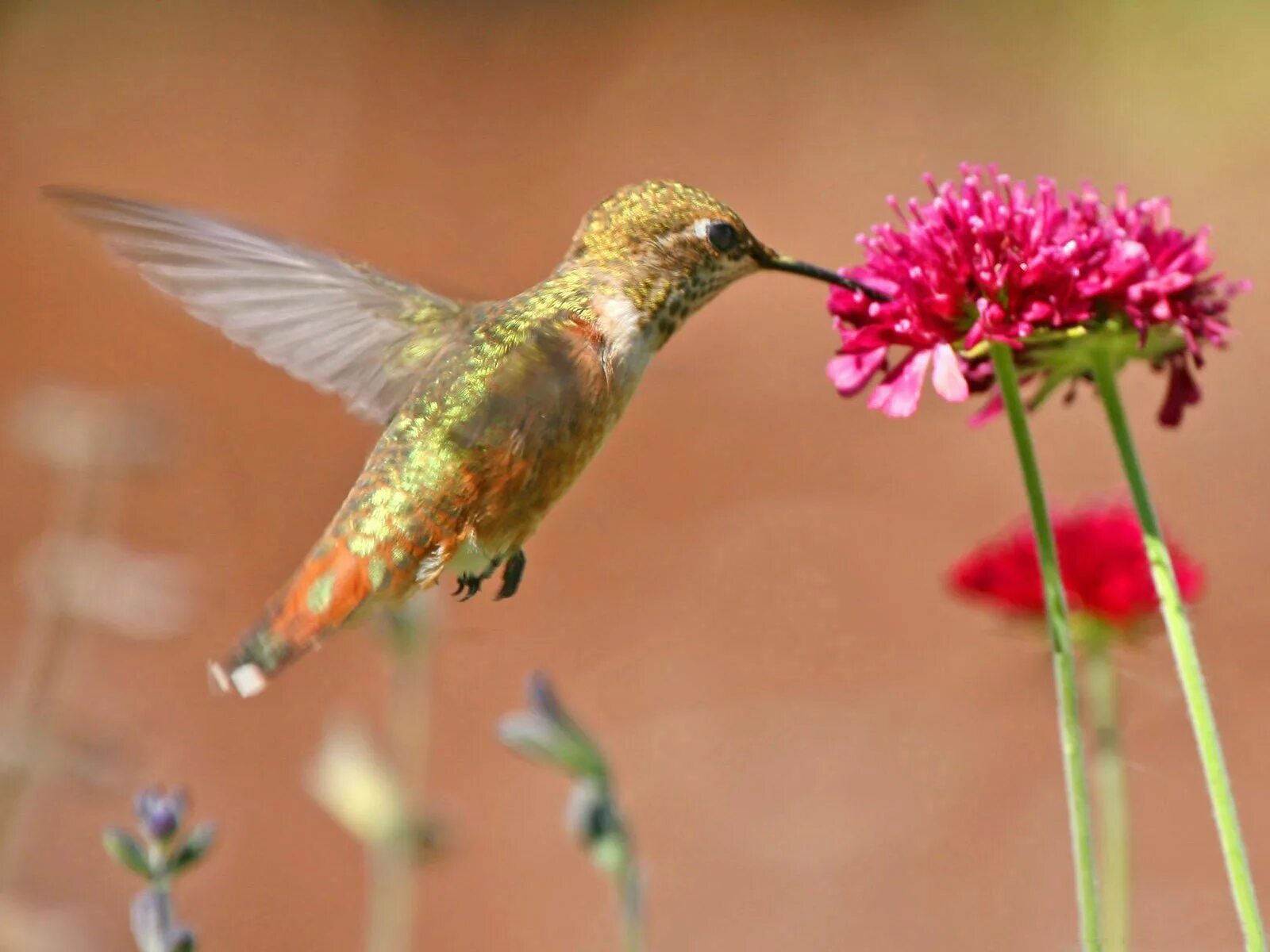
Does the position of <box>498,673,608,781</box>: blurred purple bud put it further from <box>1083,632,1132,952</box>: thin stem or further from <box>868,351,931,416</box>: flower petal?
<box>1083,632,1132,952</box>: thin stem

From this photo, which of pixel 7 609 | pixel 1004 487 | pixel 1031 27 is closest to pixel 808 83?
pixel 1031 27

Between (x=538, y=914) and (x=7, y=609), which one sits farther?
(x=7, y=609)

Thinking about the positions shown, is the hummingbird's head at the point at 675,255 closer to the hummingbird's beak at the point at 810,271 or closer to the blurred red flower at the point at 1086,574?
the hummingbird's beak at the point at 810,271

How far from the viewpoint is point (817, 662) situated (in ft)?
17.8

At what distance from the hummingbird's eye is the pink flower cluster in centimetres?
25

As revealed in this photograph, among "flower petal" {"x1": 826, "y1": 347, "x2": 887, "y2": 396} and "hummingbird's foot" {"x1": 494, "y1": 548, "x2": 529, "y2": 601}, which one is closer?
"flower petal" {"x1": 826, "y1": 347, "x2": 887, "y2": 396}

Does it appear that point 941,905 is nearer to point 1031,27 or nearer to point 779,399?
point 779,399

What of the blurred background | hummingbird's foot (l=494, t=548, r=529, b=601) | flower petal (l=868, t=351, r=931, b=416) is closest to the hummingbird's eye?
the blurred background

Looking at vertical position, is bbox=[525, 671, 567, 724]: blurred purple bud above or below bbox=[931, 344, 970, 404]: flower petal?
Answer: below

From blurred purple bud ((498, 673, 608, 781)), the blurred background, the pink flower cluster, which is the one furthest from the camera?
the blurred background

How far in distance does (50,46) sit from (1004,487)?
203 inches

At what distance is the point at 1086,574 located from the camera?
240cm

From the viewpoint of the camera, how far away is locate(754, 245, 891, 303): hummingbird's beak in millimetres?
1782

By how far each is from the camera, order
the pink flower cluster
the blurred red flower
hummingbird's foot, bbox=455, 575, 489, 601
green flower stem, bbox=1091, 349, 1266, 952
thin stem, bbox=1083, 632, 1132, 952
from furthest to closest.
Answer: the blurred red flower, thin stem, bbox=1083, 632, 1132, 952, hummingbird's foot, bbox=455, 575, 489, 601, the pink flower cluster, green flower stem, bbox=1091, 349, 1266, 952
